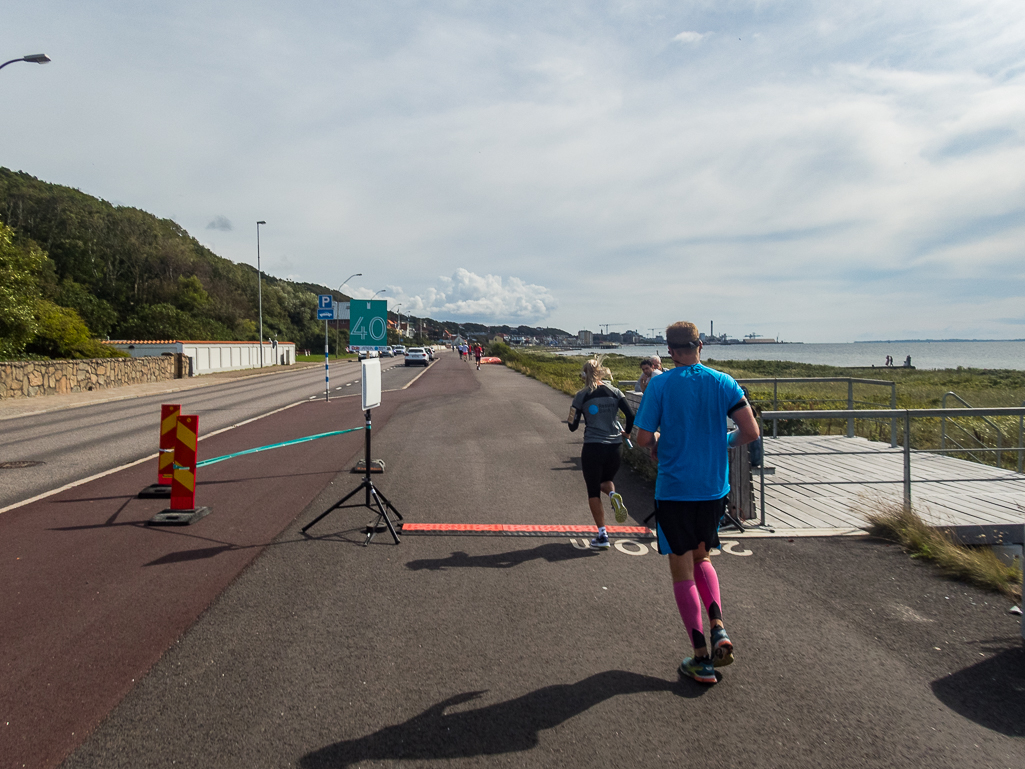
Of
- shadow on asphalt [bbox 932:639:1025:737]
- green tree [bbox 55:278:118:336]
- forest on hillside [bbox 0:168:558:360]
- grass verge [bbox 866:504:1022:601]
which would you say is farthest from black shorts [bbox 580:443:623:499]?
green tree [bbox 55:278:118:336]

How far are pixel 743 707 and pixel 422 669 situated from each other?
177 cm

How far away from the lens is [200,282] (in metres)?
74.9

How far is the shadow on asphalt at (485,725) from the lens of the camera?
2.80 metres

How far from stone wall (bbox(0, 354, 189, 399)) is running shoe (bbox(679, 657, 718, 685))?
86.0 ft

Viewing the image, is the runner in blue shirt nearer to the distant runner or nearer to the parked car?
the distant runner

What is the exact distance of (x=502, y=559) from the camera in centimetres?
550

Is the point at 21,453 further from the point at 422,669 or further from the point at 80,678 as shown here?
the point at 422,669

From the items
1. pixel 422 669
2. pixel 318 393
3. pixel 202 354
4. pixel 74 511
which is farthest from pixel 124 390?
pixel 422 669

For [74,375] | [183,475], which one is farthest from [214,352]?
[183,475]

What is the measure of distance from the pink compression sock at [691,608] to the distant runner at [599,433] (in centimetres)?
213

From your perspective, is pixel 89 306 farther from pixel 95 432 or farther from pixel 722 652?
pixel 722 652

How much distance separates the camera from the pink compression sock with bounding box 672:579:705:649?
11.4 feet

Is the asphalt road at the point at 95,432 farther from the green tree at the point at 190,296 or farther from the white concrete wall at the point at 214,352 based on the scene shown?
the green tree at the point at 190,296

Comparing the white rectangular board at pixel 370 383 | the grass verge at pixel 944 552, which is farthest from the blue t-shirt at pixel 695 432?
the white rectangular board at pixel 370 383
